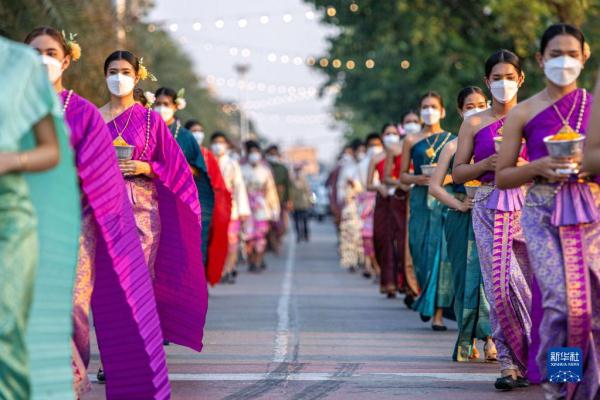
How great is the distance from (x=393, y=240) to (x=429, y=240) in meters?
3.58

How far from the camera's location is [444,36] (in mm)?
33969

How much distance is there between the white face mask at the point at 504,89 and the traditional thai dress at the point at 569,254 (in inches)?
76.7

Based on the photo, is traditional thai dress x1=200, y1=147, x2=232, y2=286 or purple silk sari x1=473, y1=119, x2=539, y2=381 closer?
purple silk sari x1=473, y1=119, x2=539, y2=381

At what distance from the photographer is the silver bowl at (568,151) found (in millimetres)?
7434

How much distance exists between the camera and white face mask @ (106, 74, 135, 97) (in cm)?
1008

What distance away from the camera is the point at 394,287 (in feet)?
59.3

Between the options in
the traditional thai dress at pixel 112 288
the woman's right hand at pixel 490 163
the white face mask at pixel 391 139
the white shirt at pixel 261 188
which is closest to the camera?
the traditional thai dress at pixel 112 288

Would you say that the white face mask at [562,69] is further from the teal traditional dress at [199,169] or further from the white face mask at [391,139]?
the white face mask at [391,139]

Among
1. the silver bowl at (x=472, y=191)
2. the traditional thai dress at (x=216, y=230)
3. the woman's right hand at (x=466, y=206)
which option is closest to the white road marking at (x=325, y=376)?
the silver bowl at (x=472, y=191)

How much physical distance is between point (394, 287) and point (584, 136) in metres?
10.6

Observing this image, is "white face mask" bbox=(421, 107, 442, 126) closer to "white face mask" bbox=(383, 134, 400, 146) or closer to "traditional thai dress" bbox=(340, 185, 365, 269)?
"white face mask" bbox=(383, 134, 400, 146)

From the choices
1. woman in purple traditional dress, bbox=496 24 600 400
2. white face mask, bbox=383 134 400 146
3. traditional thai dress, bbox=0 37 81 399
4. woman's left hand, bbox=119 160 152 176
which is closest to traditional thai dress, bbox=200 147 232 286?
white face mask, bbox=383 134 400 146

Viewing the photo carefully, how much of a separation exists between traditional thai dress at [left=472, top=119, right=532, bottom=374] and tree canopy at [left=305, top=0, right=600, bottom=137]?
62.0 feet

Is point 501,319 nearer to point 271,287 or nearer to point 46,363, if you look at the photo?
point 46,363
